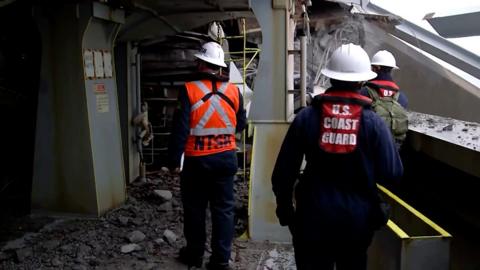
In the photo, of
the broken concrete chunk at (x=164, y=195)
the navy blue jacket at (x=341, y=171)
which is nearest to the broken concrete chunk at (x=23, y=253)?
the broken concrete chunk at (x=164, y=195)

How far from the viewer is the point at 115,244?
16.2 feet

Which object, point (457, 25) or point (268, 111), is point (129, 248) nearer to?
point (268, 111)

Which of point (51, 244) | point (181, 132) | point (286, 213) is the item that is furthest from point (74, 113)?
point (286, 213)

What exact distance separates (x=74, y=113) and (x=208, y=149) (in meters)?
2.13

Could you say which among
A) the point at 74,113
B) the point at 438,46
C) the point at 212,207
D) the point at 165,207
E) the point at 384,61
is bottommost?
the point at 165,207

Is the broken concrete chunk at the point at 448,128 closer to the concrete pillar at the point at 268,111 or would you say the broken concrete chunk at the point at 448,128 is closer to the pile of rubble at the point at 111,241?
the concrete pillar at the point at 268,111

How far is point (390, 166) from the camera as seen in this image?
264 centimetres

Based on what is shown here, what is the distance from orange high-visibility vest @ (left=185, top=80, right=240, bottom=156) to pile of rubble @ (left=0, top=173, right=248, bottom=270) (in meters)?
1.14

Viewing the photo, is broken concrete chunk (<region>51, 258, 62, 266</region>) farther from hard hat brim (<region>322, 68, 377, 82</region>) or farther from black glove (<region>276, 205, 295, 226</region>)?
hard hat brim (<region>322, 68, 377, 82</region>)

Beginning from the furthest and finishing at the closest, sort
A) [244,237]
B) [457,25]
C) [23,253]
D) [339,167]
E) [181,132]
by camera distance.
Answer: [457,25] < [244,237] < [23,253] < [181,132] < [339,167]

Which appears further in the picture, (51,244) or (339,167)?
(51,244)

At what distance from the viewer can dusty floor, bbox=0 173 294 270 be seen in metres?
4.49

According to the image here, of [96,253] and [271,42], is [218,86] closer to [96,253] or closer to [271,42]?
[271,42]

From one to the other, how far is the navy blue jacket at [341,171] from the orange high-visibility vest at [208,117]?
142cm
